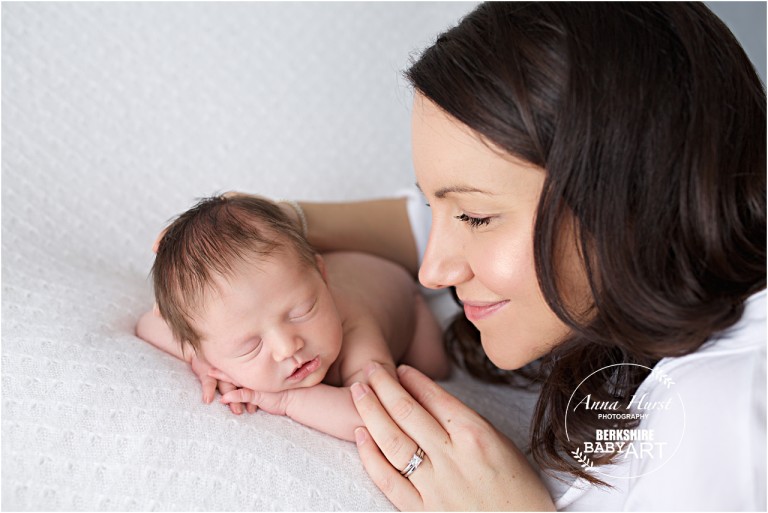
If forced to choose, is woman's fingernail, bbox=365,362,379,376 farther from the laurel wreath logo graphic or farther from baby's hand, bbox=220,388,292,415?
the laurel wreath logo graphic

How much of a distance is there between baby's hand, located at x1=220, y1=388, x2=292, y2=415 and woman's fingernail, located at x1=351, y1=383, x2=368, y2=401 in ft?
0.43

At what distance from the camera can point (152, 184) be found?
1.83 m

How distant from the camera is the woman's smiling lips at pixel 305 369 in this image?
129 cm

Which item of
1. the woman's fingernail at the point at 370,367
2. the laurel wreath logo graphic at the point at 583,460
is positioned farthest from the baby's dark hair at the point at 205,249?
the laurel wreath logo graphic at the point at 583,460

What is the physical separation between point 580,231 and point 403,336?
74cm

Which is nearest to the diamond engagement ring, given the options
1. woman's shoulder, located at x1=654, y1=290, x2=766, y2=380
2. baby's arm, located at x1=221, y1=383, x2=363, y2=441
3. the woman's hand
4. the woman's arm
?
the woman's hand

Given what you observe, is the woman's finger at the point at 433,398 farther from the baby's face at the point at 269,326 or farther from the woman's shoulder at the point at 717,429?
the woman's shoulder at the point at 717,429

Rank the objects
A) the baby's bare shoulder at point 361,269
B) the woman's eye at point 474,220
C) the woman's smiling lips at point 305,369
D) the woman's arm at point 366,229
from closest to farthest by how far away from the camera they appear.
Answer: the woman's eye at point 474,220 < the woman's smiling lips at point 305,369 < the baby's bare shoulder at point 361,269 < the woman's arm at point 366,229

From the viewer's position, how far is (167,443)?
3.53 feet

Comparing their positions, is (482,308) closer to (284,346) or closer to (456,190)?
(456,190)

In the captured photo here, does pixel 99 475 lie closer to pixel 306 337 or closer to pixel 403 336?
pixel 306 337

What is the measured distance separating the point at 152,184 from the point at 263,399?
0.84 m

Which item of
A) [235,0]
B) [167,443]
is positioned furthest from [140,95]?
[167,443]

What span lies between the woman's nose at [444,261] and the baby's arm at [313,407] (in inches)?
11.7
